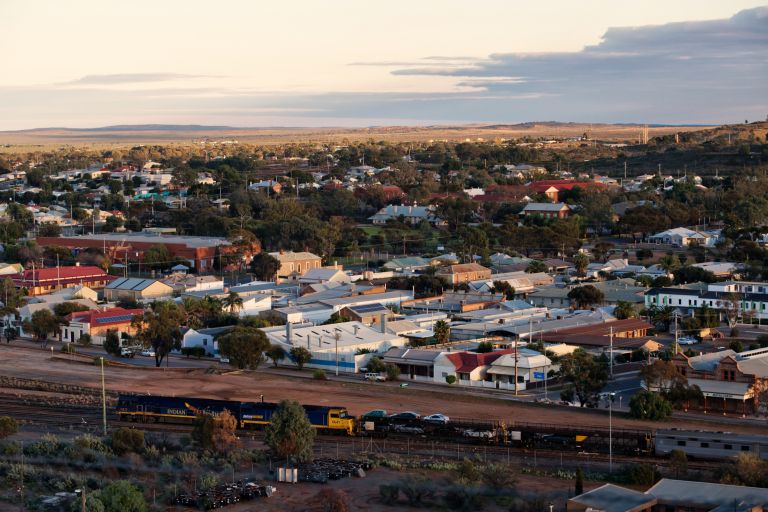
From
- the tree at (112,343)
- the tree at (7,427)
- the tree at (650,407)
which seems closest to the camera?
the tree at (7,427)

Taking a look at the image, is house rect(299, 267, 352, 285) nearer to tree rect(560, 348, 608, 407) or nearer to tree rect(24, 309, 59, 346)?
tree rect(24, 309, 59, 346)

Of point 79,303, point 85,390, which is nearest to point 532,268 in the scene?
point 79,303

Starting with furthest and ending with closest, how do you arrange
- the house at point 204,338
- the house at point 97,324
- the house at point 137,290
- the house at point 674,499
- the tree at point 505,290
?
the tree at point 505,290, the house at point 137,290, the house at point 97,324, the house at point 204,338, the house at point 674,499

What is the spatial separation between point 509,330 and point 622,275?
17.9 metres

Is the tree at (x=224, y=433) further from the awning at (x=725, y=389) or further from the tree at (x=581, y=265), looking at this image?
the tree at (x=581, y=265)

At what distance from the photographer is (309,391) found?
38.0 meters

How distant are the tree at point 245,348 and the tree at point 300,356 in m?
0.93

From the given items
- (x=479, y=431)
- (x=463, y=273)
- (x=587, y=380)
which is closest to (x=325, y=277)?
(x=463, y=273)

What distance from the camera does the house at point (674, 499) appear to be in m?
22.9

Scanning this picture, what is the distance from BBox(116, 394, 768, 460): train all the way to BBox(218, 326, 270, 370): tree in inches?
256

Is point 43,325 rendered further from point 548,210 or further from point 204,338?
point 548,210

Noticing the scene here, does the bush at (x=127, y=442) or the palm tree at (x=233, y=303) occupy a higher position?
the bush at (x=127, y=442)

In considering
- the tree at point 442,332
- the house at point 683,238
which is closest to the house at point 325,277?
the tree at point 442,332

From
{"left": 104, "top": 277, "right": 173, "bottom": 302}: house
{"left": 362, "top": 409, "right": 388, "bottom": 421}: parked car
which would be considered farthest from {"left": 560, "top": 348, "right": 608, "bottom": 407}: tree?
{"left": 104, "top": 277, "right": 173, "bottom": 302}: house
